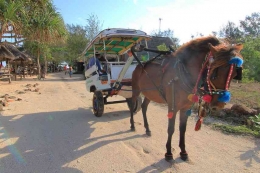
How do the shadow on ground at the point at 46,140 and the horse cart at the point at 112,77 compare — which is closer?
the shadow on ground at the point at 46,140

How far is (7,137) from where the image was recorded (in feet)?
14.8

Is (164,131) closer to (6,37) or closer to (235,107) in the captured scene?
(235,107)

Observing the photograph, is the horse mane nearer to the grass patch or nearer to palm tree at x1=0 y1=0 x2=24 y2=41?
the grass patch

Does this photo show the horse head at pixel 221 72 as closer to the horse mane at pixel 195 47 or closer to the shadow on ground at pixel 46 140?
the horse mane at pixel 195 47

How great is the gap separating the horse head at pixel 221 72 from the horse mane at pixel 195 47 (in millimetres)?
374

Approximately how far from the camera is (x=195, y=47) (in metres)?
3.15

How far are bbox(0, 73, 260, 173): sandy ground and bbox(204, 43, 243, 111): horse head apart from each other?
4.38 ft

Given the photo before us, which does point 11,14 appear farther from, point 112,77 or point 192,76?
point 192,76

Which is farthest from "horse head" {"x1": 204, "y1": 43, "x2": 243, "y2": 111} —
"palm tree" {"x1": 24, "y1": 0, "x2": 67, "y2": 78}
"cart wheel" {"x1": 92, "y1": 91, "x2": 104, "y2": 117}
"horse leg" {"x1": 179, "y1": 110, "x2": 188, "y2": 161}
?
"palm tree" {"x1": 24, "y1": 0, "x2": 67, "y2": 78}

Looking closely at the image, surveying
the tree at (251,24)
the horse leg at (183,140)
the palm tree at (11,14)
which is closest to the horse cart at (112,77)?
the horse leg at (183,140)

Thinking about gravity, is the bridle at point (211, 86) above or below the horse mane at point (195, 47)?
below

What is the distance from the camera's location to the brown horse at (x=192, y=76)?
2523 millimetres

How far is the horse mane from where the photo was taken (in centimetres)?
301

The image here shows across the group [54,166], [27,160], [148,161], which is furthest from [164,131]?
[27,160]
